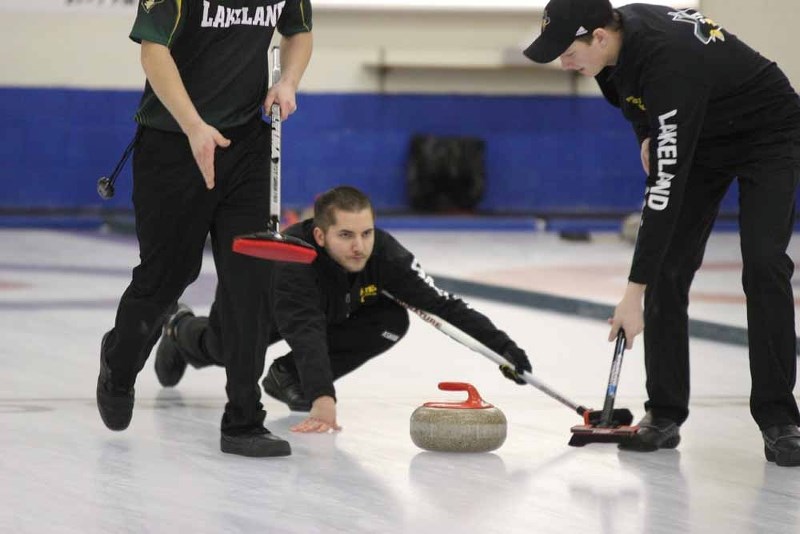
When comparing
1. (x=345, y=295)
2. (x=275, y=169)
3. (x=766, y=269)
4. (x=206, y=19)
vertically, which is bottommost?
(x=345, y=295)

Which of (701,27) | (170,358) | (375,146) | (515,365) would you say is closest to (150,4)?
(701,27)

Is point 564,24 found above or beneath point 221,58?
above

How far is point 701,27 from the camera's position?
3848mm

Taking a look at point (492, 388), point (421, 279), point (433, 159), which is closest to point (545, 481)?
point (421, 279)

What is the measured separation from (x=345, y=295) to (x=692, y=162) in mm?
1089

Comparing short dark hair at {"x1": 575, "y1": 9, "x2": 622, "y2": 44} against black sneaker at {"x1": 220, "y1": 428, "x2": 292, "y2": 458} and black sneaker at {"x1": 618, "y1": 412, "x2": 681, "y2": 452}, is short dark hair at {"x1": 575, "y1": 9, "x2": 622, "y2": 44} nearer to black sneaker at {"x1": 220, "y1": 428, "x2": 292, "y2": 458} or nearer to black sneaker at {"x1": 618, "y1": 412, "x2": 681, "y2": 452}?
black sneaker at {"x1": 618, "y1": 412, "x2": 681, "y2": 452}

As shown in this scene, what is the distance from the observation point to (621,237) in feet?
35.6

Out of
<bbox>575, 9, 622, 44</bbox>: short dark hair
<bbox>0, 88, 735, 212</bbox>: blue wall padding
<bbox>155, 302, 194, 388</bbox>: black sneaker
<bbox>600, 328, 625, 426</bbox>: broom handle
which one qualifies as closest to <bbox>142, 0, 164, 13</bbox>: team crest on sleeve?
<bbox>575, 9, 622, 44</bbox>: short dark hair

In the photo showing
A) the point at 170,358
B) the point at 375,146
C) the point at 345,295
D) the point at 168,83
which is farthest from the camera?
the point at 375,146

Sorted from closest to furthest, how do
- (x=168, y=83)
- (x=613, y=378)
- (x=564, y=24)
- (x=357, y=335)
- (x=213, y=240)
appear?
(x=168, y=83), (x=564, y=24), (x=213, y=240), (x=613, y=378), (x=357, y=335)

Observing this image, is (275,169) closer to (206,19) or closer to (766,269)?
(206,19)

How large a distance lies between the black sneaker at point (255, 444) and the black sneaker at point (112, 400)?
0.28m

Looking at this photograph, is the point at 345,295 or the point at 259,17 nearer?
the point at 259,17

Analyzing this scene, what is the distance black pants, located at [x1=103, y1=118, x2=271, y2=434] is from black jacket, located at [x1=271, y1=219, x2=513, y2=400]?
389mm
